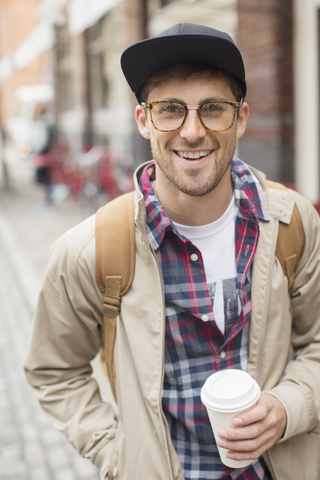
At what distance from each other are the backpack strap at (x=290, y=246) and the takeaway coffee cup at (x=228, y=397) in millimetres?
439

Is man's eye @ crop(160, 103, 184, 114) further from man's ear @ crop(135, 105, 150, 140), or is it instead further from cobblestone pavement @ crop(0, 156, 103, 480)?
cobblestone pavement @ crop(0, 156, 103, 480)

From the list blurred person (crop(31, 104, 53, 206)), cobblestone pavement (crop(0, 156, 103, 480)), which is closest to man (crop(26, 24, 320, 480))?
cobblestone pavement (crop(0, 156, 103, 480))

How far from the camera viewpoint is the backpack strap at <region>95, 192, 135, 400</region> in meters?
1.60

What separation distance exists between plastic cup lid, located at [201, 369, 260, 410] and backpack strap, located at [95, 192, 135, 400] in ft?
1.33

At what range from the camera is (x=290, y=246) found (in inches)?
65.4

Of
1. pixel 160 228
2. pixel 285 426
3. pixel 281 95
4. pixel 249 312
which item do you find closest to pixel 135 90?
pixel 160 228

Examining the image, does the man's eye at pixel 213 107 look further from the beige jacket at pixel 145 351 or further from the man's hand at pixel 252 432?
the man's hand at pixel 252 432

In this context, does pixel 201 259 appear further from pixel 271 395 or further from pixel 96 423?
pixel 96 423

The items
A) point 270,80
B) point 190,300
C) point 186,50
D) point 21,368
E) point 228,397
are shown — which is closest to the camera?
point 228,397

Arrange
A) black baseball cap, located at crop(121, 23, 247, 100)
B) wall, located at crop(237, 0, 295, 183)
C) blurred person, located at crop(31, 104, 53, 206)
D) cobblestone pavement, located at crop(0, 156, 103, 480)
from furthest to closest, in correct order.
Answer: blurred person, located at crop(31, 104, 53, 206) < wall, located at crop(237, 0, 295, 183) < cobblestone pavement, located at crop(0, 156, 103, 480) < black baseball cap, located at crop(121, 23, 247, 100)

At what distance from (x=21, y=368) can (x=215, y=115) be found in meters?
3.50

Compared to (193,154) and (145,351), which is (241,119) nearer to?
(193,154)

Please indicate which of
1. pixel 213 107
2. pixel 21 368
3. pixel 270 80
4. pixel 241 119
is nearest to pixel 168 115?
pixel 213 107

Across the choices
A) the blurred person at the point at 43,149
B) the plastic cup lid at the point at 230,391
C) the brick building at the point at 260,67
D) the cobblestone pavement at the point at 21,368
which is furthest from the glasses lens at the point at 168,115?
the blurred person at the point at 43,149
